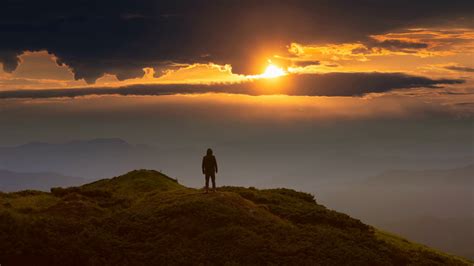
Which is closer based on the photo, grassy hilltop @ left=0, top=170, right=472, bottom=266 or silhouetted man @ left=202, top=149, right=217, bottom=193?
grassy hilltop @ left=0, top=170, right=472, bottom=266

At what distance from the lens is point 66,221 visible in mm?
40344

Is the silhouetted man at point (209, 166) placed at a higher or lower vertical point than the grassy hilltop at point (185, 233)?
higher

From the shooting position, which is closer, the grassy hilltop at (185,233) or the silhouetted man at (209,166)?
the grassy hilltop at (185,233)

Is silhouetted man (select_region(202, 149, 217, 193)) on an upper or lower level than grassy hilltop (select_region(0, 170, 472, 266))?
upper

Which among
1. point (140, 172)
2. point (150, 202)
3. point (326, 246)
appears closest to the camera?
point (326, 246)

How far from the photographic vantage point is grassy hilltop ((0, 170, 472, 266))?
3622cm

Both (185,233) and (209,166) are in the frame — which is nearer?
(185,233)

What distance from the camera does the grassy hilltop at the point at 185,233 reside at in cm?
3622

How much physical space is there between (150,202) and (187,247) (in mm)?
11825

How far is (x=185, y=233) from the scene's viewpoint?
132ft

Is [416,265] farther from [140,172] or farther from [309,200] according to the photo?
[140,172]

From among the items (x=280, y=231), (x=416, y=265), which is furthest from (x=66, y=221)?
(x=416, y=265)

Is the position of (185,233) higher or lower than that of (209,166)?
lower

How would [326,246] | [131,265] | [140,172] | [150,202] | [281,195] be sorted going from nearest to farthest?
[131,265] → [326,246] → [150,202] → [281,195] → [140,172]
